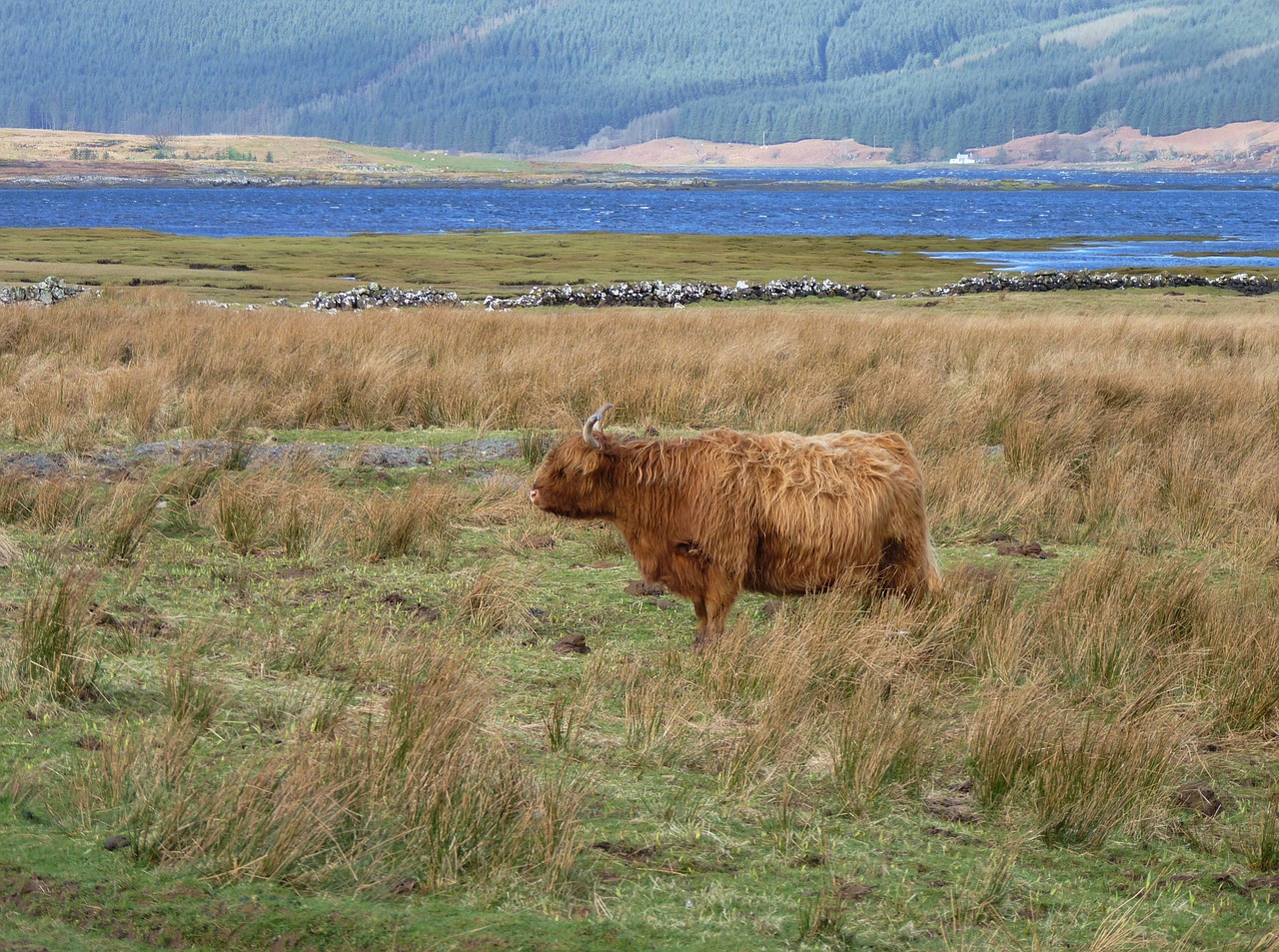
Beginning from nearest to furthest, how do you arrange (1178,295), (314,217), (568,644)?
(568,644) → (1178,295) → (314,217)

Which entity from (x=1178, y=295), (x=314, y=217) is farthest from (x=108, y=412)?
(x=314, y=217)

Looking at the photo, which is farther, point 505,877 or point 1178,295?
point 1178,295

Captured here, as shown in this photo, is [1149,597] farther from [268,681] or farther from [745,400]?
[745,400]

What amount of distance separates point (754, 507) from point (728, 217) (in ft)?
300

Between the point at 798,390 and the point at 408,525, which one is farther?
the point at 798,390

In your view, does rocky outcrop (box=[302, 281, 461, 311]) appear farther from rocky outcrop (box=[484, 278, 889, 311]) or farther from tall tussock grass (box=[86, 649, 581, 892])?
tall tussock grass (box=[86, 649, 581, 892])

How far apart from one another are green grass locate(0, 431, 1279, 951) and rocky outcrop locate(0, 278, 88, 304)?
48.0 feet

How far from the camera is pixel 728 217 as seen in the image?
314 feet

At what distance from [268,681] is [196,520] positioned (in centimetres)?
327

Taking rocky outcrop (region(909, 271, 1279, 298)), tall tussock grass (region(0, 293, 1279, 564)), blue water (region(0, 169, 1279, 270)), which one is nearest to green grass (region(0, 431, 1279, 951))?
tall tussock grass (region(0, 293, 1279, 564))

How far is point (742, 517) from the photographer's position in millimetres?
6445

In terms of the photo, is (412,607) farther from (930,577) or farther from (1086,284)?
(1086,284)

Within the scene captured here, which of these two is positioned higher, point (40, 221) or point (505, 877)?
point (40, 221)

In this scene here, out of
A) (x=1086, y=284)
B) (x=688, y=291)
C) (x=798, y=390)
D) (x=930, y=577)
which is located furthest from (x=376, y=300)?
(x=930, y=577)
